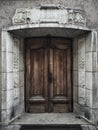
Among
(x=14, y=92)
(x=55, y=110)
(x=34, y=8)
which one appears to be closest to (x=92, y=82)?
(x=55, y=110)

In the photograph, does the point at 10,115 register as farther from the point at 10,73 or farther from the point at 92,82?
the point at 92,82

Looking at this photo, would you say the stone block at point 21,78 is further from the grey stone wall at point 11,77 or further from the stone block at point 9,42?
the stone block at point 9,42

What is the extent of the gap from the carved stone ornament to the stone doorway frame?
9 cm

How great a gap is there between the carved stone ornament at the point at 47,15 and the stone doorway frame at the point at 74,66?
0.31 ft

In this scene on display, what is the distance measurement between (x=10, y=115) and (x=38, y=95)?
102cm

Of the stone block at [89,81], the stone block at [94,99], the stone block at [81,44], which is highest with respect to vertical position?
the stone block at [81,44]

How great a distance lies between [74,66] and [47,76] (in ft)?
2.73

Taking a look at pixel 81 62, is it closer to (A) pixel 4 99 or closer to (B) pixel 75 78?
(B) pixel 75 78

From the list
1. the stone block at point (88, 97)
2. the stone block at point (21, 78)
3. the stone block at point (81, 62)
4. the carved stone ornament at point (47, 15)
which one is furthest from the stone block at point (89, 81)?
the stone block at point (21, 78)

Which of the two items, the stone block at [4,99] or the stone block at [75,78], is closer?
the stone block at [4,99]

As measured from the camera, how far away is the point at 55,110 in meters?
4.91

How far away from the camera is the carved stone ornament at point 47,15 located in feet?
13.6

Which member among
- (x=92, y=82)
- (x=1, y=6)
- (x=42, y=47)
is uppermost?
(x=1, y=6)

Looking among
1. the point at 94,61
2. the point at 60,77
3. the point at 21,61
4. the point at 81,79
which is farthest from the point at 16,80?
the point at 94,61
